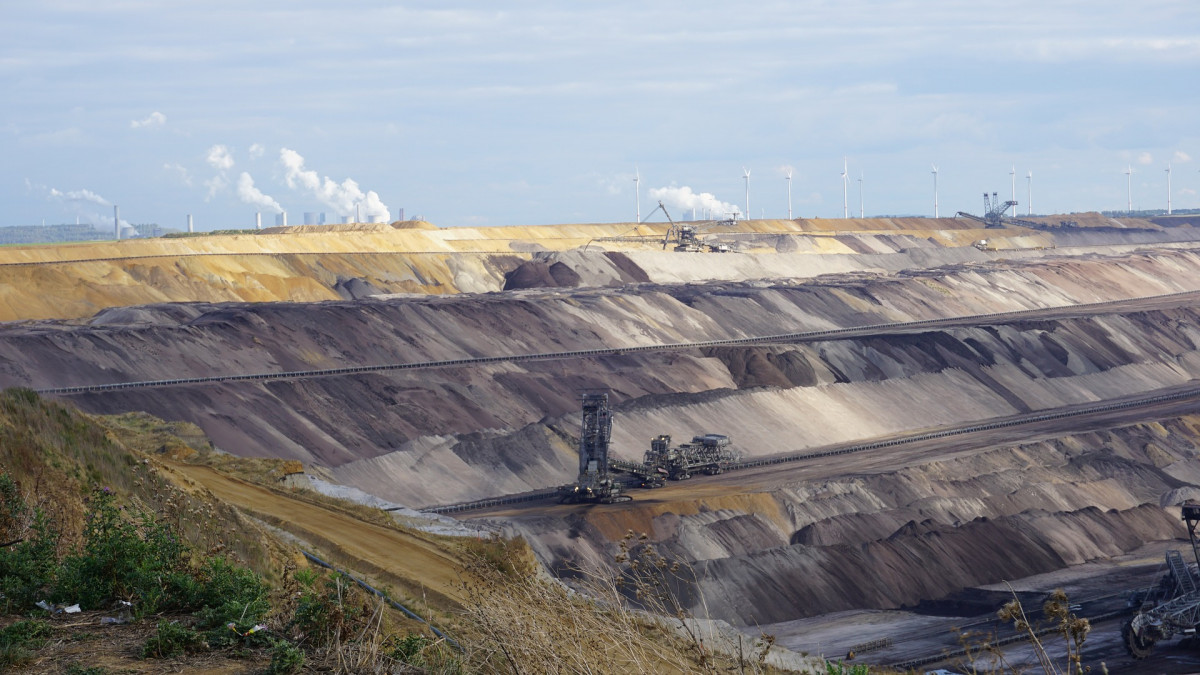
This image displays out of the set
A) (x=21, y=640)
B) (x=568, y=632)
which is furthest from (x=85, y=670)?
(x=568, y=632)

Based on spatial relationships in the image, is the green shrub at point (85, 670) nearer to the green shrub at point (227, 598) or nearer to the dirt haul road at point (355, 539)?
the green shrub at point (227, 598)

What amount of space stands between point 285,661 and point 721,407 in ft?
198

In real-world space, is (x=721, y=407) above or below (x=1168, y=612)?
above

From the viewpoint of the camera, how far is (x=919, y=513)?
5081 cm

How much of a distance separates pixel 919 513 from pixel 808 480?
17.2 feet

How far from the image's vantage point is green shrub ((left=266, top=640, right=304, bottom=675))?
932 cm

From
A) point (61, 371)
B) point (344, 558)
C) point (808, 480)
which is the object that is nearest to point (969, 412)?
point (808, 480)

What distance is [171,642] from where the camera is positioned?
993 cm

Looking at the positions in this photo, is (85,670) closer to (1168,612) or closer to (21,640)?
(21,640)

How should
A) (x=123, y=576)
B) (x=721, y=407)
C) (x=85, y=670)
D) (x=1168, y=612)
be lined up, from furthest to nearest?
1. (x=721, y=407)
2. (x=1168, y=612)
3. (x=123, y=576)
4. (x=85, y=670)

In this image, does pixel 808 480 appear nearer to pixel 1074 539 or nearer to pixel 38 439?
pixel 1074 539

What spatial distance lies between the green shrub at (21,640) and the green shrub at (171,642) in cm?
83

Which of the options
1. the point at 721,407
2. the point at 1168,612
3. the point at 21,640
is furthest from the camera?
the point at 721,407

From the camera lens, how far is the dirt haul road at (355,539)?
21.6 meters
